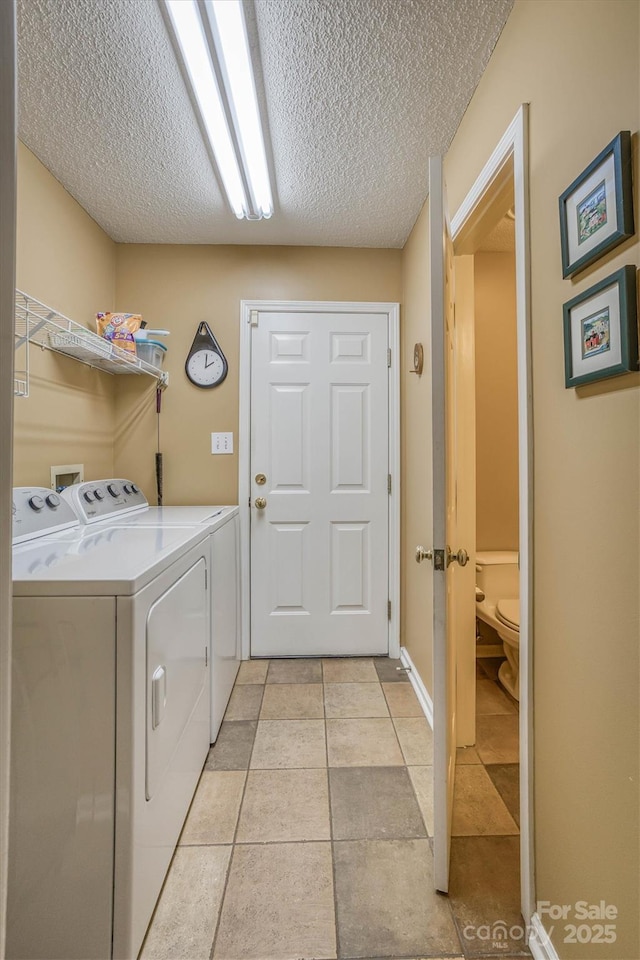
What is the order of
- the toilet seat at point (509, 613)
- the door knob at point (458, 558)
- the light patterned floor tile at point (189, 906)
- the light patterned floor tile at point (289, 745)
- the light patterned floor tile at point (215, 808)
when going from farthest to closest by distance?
the toilet seat at point (509, 613), the light patterned floor tile at point (289, 745), the light patterned floor tile at point (215, 808), the door knob at point (458, 558), the light patterned floor tile at point (189, 906)

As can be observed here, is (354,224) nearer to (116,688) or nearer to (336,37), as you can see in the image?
(336,37)

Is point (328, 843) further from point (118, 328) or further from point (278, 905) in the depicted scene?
point (118, 328)

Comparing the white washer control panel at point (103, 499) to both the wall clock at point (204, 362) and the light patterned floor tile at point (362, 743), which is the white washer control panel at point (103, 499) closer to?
the wall clock at point (204, 362)

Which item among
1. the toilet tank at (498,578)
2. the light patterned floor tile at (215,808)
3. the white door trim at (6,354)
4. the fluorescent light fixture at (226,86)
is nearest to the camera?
the white door trim at (6,354)

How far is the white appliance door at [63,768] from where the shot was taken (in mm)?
904

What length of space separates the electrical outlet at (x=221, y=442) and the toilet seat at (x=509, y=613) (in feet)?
5.52

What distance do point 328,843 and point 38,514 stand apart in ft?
4.72

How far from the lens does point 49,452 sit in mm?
1865

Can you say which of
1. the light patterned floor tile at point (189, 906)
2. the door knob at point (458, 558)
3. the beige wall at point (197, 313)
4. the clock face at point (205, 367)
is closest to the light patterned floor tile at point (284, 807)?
the light patterned floor tile at point (189, 906)

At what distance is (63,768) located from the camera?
0.91m

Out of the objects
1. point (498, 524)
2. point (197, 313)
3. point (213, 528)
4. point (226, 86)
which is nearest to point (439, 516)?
point (213, 528)

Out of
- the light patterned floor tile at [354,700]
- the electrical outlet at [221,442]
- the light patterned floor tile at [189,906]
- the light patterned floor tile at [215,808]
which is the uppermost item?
the electrical outlet at [221,442]

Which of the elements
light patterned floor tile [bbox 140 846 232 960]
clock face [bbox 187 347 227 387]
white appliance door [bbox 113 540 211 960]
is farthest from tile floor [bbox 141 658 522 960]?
clock face [bbox 187 347 227 387]

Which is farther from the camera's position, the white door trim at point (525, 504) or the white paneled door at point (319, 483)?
the white paneled door at point (319, 483)
